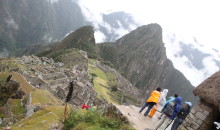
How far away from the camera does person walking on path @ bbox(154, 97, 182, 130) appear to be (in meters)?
13.2

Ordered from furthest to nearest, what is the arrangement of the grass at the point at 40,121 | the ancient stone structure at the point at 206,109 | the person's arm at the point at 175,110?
the grass at the point at 40,121, the person's arm at the point at 175,110, the ancient stone structure at the point at 206,109

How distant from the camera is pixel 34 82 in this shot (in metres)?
35.4

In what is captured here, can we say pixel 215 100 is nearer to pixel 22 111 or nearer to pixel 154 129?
pixel 154 129

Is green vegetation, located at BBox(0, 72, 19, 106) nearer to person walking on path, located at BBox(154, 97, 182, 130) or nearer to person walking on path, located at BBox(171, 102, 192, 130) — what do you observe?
person walking on path, located at BBox(154, 97, 182, 130)

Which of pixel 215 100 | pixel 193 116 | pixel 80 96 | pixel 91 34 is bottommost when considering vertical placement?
pixel 80 96

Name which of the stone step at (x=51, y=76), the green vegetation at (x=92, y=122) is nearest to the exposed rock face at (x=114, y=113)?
the green vegetation at (x=92, y=122)

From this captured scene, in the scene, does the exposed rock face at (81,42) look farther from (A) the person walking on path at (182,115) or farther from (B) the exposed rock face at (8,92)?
(A) the person walking on path at (182,115)

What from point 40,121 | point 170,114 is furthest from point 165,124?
point 40,121

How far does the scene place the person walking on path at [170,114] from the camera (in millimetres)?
13184

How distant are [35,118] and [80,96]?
24.3 metres

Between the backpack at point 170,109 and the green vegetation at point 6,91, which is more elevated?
the backpack at point 170,109

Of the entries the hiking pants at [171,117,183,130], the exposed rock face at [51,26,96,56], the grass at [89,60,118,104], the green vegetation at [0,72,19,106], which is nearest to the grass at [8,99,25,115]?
the green vegetation at [0,72,19,106]

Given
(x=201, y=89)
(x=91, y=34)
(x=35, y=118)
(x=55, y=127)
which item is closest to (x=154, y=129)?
(x=201, y=89)

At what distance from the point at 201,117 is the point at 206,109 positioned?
0.49m
